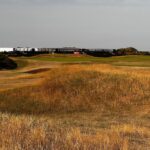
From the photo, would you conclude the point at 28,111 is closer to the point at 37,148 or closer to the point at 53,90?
the point at 53,90

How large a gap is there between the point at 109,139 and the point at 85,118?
11.6 metres

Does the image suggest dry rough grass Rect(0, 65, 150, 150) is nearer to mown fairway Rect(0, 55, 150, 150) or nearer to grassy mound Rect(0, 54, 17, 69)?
mown fairway Rect(0, 55, 150, 150)

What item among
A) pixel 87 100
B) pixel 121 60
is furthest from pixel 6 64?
pixel 87 100

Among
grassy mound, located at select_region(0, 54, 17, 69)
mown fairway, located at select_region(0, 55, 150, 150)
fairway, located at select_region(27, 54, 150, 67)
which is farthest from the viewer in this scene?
grassy mound, located at select_region(0, 54, 17, 69)

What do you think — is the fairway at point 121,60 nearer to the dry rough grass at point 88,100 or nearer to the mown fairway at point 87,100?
the dry rough grass at point 88,100

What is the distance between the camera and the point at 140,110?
28.4m

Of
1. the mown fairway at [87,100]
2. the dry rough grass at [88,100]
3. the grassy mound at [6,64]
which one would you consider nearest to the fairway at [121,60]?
the grassy mound at [6,64]

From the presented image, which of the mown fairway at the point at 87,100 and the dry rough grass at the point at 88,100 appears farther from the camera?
the dry rough grass at the point at 88,100

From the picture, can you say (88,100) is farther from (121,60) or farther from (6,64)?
(121,60)

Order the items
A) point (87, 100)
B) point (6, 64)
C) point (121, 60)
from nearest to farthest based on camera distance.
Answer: point (87, 100) < point (6, 64) < point (121, 60)

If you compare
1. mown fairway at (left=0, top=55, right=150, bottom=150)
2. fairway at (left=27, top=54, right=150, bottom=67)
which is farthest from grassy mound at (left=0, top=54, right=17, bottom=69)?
mown fairway at (left=0, top=55, right=150, bottom=150)

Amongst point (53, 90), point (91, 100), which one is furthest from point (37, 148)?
point (53, 90)

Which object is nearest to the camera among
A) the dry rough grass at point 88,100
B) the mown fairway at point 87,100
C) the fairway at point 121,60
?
the mown fairway at point 87,100

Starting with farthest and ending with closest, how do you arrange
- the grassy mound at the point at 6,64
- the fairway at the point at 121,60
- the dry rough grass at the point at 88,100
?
1. the grassy mound at the point at 6,64
2. the fairway at the point at 121,60
3. the dry rough grass at the point at 88,100
